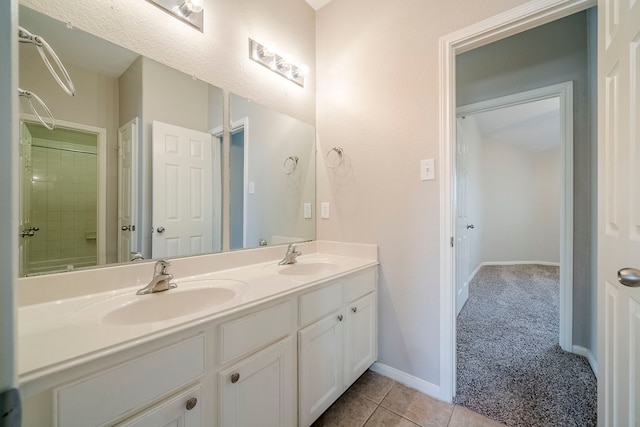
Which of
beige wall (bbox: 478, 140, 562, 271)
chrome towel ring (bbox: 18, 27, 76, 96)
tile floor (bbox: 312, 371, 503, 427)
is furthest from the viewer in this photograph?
beige wall (bbox: 478, 140, 562, 271)

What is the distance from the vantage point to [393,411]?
4.43 ft

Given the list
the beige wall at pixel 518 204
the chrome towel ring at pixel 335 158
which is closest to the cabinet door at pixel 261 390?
the chrome towel ring at pixel 335 158

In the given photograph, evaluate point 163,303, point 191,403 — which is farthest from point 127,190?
point 191,403

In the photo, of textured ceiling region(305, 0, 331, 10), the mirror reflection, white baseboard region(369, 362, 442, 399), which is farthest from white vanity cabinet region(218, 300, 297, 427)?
textured ceiling region(305, 0, 331, 10)

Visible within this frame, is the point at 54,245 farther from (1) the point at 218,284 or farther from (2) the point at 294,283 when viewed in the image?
(2) the point at 294,283

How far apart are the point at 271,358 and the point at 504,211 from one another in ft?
17.8

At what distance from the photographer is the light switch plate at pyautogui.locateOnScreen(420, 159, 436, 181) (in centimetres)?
143

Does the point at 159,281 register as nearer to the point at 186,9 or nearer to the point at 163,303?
the point at 163,303

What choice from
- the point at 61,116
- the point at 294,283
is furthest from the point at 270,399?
the point at 61,116

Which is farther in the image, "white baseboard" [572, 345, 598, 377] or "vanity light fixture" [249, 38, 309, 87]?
"white baseboard" [572, 345, 598, 377]

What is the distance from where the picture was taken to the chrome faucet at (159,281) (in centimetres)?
99

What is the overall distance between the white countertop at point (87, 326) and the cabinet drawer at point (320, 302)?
0.21ft

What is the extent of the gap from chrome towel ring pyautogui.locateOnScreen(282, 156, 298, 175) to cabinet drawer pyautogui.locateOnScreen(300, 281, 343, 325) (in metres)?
0.89

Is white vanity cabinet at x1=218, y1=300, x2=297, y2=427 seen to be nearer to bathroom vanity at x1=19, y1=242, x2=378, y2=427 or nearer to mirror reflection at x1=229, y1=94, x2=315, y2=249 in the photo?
bathroom vanity at x1=19, y1=242, x2=378, y2=427
